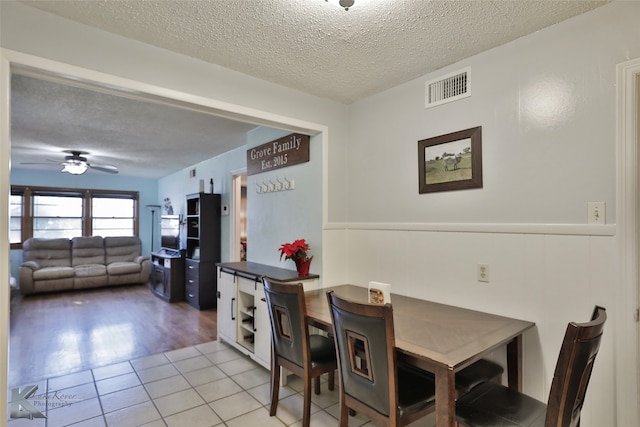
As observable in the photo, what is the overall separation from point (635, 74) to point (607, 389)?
5.13 feet

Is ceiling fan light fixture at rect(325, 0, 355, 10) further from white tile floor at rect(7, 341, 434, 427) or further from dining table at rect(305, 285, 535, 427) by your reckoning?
white tile floor at rect(7, 341, 434, 427)

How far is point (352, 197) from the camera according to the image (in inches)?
122

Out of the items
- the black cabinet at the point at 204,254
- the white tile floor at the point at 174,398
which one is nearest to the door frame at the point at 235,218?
the black cabinet at the point at 204,254

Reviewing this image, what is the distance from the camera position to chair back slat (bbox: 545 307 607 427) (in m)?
1.21

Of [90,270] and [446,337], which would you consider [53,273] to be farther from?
[446,337]

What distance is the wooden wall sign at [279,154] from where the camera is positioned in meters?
3.19

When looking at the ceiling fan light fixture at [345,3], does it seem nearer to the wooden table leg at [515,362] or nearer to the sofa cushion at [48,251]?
the wooden table leg at [515,362]

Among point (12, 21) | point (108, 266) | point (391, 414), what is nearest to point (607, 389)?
point (391, 414)

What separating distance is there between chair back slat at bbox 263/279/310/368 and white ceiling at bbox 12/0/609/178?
149cm

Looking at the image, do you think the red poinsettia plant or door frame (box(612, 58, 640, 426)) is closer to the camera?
door frame (box(612, 58, 640, 426))

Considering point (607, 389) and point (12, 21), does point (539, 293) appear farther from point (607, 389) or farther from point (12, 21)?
point (12, 21)

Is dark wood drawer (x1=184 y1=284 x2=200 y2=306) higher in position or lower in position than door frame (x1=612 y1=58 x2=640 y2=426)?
lower

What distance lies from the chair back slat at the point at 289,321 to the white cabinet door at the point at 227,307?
1181 mm

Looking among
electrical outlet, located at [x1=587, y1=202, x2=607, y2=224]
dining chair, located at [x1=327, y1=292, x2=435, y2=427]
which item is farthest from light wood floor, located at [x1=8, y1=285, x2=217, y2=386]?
electrical outlet, located at [x1=587, y1=202, x2=607, y2=224]
